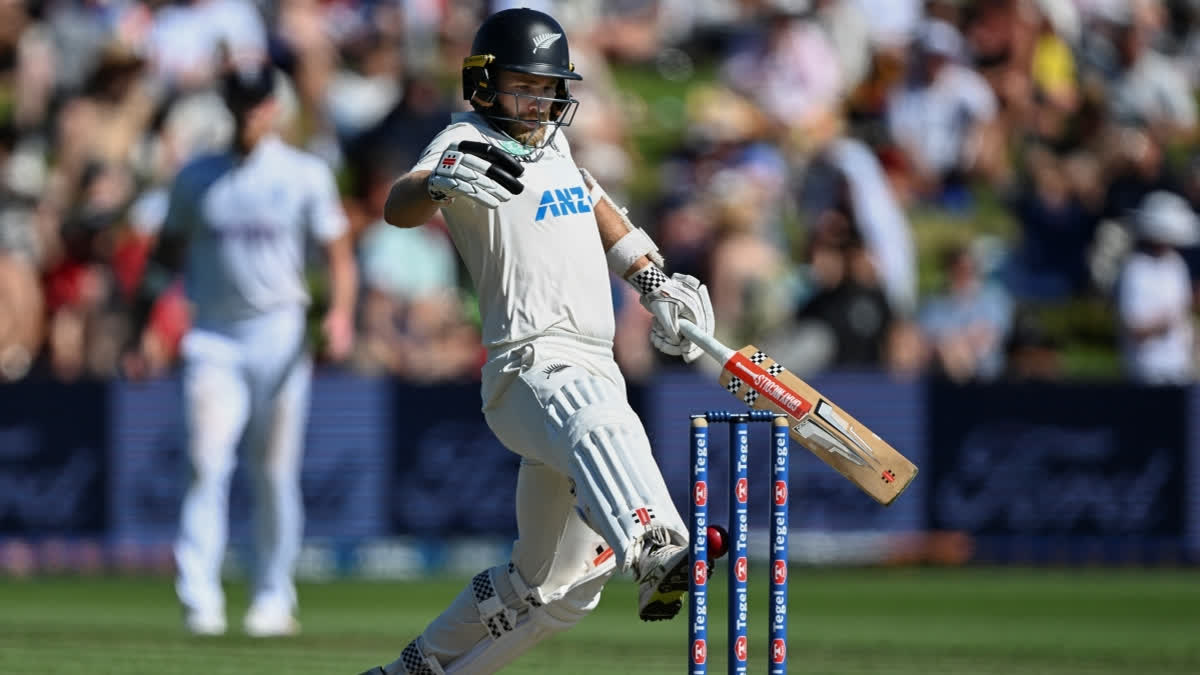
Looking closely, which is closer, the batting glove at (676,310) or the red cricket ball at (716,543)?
the red cricket ball at (716,543)

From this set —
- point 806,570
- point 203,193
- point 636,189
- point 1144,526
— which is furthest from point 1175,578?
point 203,193

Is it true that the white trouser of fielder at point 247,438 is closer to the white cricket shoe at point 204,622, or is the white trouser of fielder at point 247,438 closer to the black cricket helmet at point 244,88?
the white cricket shoe at point 204,622

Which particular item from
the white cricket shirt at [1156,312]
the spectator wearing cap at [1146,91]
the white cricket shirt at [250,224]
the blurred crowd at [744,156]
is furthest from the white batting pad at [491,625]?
the spectator wearing cap at [1146,91]

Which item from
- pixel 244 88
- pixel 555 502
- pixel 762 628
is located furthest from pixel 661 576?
pixel 762 628

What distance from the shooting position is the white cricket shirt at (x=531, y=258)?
229 inches

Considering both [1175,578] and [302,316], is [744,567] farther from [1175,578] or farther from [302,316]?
[1175,578]

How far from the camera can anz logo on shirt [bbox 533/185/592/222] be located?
5.88 metres

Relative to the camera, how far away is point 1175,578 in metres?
12.5

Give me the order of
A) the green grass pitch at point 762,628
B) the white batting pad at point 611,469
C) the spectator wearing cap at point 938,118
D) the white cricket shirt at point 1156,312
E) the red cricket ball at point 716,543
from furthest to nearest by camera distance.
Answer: the spectator wearing cap at point 938,118 → the white cricket shirt at point 1156,312 → the green grass pitch at point 762,628 → the white batting pad at point 611,469 → the red cricket ball at point 716,543

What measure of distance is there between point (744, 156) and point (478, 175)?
9645mm

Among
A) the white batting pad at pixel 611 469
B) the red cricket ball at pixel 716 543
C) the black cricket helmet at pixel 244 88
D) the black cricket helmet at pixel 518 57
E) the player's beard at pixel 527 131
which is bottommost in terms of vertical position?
the red cricket ball at pixel 716 543

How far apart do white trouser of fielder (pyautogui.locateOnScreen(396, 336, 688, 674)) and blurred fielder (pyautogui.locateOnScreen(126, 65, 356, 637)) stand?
337 cm

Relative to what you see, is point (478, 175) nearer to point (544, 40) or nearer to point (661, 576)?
point (544, 40)

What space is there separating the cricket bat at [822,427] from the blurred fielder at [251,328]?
415cm
